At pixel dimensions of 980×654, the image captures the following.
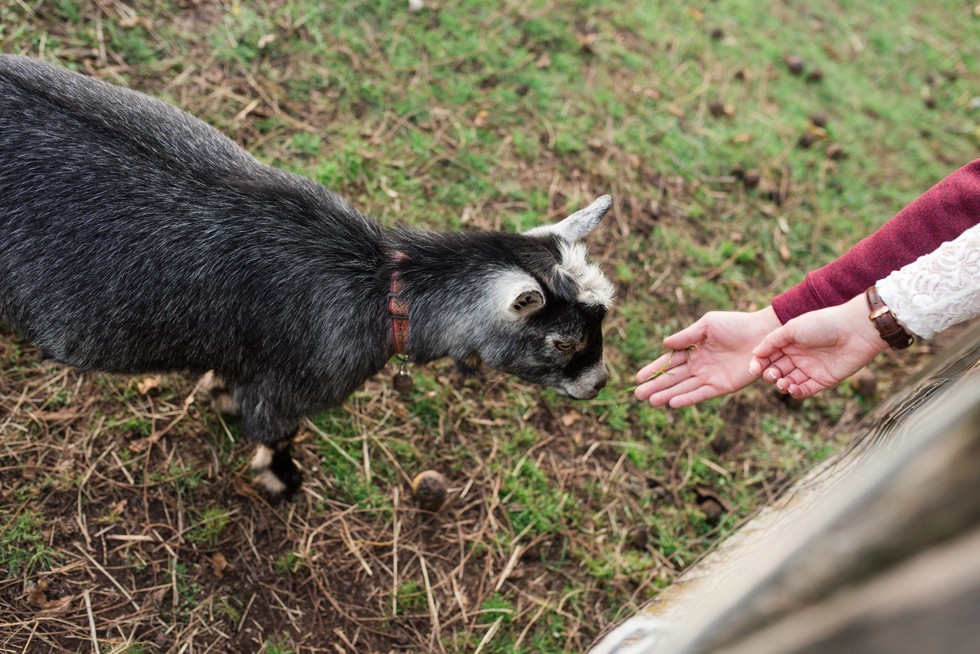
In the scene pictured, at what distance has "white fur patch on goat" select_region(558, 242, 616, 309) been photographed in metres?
2.91

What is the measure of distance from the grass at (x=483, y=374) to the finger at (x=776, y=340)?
4.47 feet

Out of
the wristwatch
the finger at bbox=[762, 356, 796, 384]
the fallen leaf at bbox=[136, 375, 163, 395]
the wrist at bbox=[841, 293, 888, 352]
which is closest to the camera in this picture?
the wristwatch

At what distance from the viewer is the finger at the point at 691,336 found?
10.5 feet

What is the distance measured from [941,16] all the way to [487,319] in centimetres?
768

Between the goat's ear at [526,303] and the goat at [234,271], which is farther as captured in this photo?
the goat's ear at [526,303]

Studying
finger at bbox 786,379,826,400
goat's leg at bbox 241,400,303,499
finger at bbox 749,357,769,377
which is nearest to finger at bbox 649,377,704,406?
finger at bbox 749,357,769,377

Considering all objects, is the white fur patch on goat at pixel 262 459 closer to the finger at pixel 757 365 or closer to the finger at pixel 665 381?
the finger at pixel 665 381

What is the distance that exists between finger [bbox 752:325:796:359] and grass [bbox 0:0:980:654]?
1.36 metres

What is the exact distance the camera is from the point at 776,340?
2803 millimetres

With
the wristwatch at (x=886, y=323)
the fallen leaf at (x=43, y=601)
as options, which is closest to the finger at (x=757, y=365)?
the wristwatch at (x=886, y=323)

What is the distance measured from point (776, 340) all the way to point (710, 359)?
0.46 m

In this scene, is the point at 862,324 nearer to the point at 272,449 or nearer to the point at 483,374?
the point at 483,374

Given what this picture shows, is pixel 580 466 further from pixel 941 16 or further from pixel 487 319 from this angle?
pixel 941 16

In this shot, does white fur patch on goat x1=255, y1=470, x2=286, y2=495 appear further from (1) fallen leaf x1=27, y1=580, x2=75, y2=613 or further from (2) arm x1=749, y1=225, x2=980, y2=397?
(2) arm x1=749, y1=225, x2=980, y2=397
